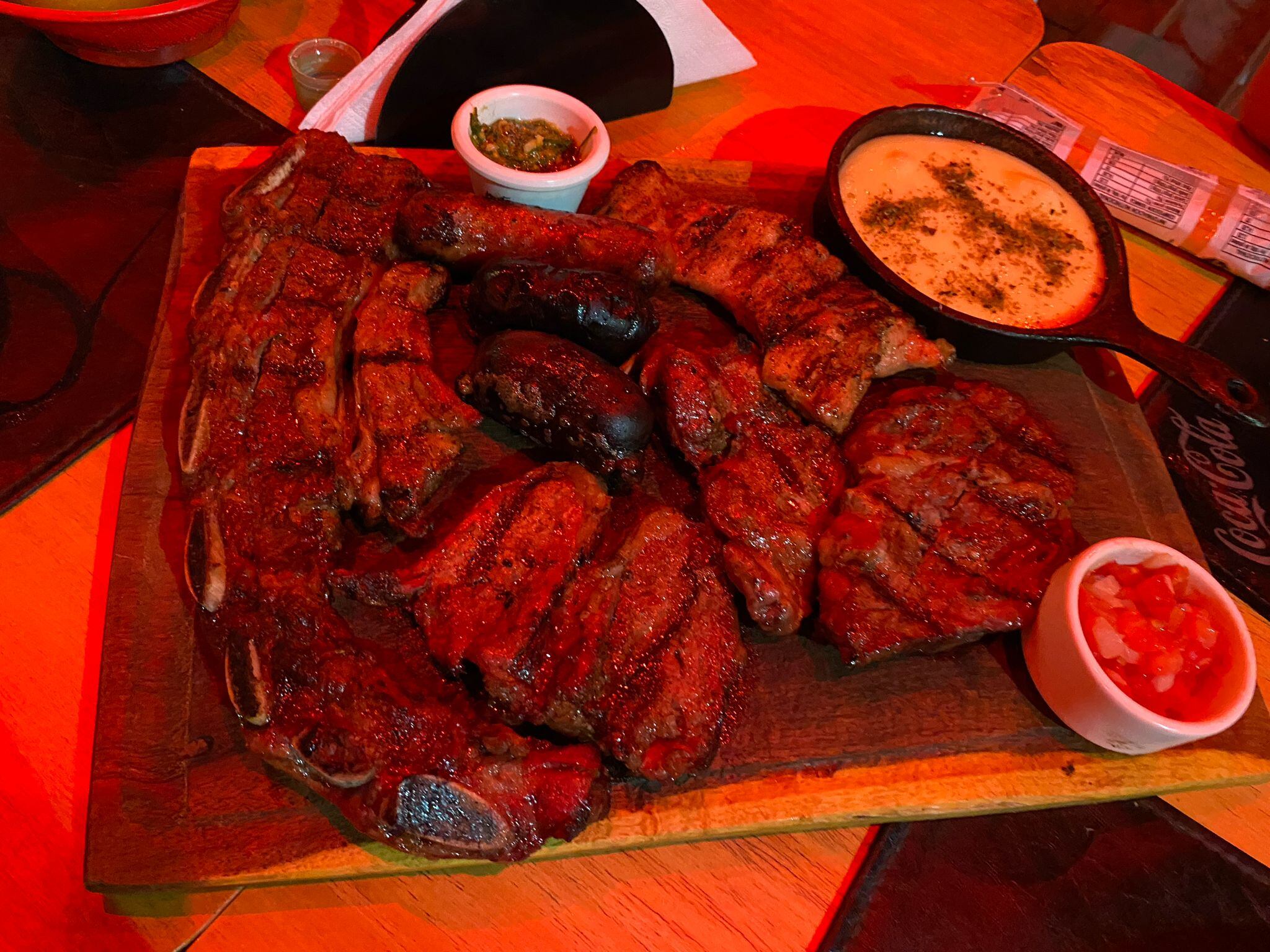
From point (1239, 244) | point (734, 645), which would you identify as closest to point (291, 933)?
point (734, 645)

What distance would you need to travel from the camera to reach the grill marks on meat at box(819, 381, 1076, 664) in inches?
84.8

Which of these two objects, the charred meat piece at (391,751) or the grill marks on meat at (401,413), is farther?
the grill marks on meat at (401,413)

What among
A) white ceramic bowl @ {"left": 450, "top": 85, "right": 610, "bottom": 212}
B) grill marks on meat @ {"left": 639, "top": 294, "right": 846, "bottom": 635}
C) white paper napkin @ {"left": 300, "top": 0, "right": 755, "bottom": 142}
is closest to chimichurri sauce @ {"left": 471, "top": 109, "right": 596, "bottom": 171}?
white ceramic bowl @ {"left": 450, "top": 85, "right": 610, "bottom": 212}

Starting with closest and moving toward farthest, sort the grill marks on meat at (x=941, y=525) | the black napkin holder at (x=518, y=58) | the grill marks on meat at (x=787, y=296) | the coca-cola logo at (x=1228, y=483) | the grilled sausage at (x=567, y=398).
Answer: the grill marks on meat at (x=941, y=525)
the grilled sausage at (x=567, y=398)
the grill marks on meat at (x=787, y=296)
the coca-cola logo at (x=1228, y=483)
the black napkin holder at (x=518, y=58)

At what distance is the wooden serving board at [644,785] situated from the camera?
1.90 m

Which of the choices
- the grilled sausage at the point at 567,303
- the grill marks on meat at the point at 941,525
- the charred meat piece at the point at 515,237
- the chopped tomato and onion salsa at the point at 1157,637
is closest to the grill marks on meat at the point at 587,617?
the grill marks on meat at the point at 941,525

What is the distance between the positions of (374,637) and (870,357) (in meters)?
1.68

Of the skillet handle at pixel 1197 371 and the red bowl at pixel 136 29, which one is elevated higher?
the skillet handle at pixel 1197 371

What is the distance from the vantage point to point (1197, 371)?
256 cm

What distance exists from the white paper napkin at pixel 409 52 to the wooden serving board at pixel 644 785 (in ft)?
3.84

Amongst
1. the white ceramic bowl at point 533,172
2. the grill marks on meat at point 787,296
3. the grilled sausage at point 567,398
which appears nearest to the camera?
the grilled sausage at point 567,398

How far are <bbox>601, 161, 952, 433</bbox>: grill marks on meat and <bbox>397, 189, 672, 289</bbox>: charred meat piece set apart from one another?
187 millimetres

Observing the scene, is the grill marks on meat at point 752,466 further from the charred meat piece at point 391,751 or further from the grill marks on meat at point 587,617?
the charred meat piece at point 391,751

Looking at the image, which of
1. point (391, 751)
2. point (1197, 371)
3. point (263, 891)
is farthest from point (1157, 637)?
point (263, 891)
